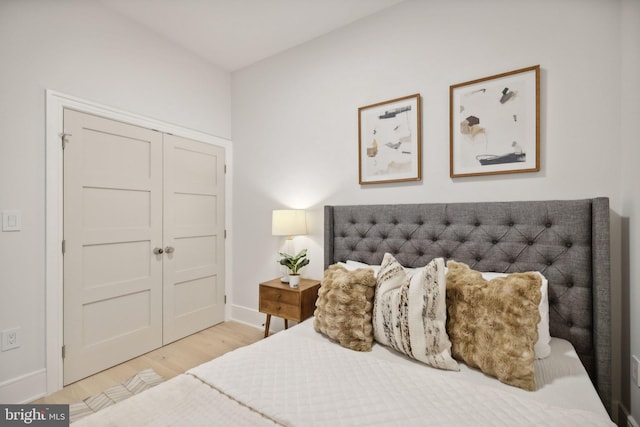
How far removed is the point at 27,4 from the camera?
72.9 inches

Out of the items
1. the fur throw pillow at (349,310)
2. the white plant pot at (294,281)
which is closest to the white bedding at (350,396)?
the fur throw pillow at (349,310)

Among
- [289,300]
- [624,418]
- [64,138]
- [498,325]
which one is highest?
[64,138]

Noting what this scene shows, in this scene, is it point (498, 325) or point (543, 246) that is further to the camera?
point (543, 246)

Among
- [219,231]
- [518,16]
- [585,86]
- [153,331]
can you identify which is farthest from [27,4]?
[585,86]

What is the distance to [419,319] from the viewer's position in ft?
4.25

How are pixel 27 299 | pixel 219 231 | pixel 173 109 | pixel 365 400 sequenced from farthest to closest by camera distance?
pixel 219 231 → pixel 173 109 → pixel 27 299 → pixel 365 400

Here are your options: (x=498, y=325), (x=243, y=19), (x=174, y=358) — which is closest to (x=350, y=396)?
(x=498, y=325)

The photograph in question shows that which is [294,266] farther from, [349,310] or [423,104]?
[423,104]

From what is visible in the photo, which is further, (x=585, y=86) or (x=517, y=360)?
(x=585, y=86)

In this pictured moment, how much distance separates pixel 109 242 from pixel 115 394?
3.49ft

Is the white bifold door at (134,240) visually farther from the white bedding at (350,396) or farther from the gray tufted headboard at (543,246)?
the gray tufted headboard at (543,246)

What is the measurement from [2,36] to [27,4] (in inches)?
11.2

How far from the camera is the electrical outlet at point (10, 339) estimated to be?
176cm

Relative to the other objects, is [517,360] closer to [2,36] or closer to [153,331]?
[153,331]
